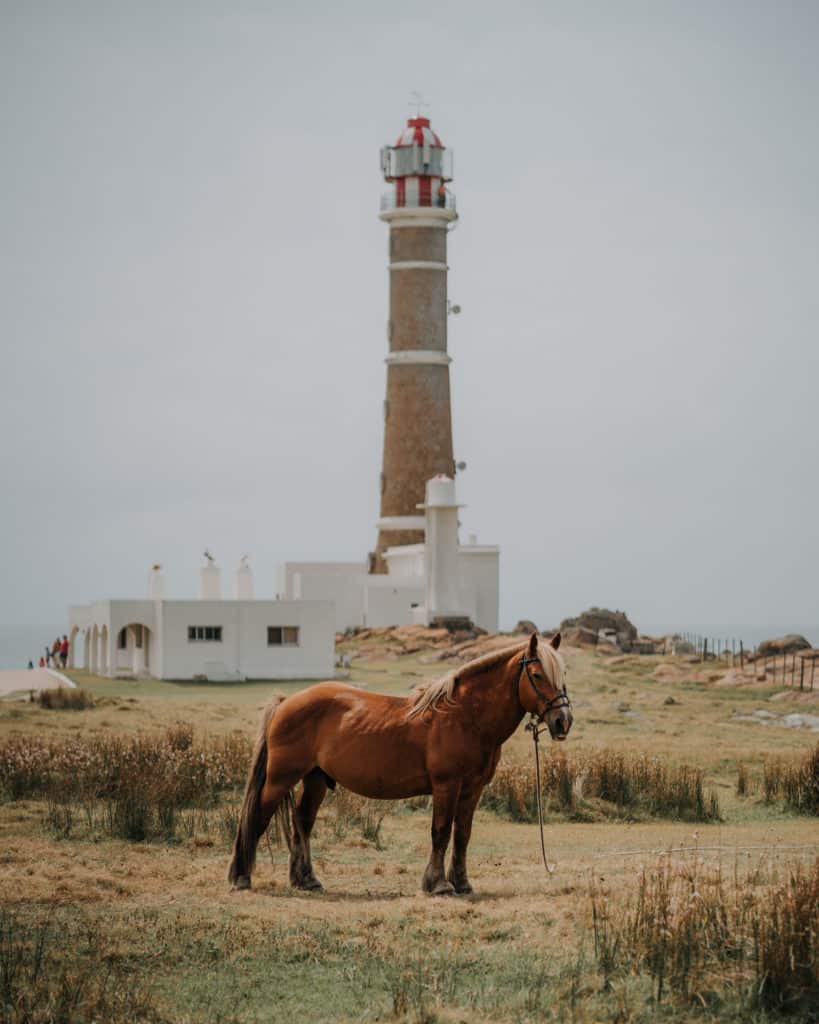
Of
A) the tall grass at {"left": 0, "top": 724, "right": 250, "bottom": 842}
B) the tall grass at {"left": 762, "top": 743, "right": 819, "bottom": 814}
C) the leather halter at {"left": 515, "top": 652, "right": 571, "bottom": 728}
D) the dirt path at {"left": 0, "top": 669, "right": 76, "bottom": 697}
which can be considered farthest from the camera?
the dirt path at {"left": 0, "top": 669, "right": 76, "bottom": 697}

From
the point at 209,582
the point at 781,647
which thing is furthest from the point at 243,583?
the point at 781,647

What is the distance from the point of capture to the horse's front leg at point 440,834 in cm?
1105

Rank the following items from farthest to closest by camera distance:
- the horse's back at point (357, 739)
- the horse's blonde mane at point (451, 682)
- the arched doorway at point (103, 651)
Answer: the arched doorway at point (103, 651) → the horse's back at point (357, 739) → the horse's blonde mane at point (451, 682)

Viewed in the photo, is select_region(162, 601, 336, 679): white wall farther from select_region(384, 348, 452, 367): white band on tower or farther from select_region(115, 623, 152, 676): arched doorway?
select_region(384, 348, 452, 367): white band on tower

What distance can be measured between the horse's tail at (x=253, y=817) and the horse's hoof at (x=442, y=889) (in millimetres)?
1340

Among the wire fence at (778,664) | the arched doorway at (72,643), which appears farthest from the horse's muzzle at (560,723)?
the arched doorway at (72,643)

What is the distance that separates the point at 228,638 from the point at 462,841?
31713 mm

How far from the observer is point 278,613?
4284 centimetres

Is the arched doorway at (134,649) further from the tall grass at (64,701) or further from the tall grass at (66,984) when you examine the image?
the tall grass at (66,984)

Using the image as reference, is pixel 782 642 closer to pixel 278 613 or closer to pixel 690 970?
pixel 278 613

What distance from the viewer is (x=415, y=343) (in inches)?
2192

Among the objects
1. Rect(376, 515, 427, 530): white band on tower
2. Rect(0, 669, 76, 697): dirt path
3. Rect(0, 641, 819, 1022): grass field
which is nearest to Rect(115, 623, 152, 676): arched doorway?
Rect(0, 669, 76, 697): dirt path

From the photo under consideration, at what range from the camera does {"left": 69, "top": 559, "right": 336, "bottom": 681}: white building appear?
42.1 meters

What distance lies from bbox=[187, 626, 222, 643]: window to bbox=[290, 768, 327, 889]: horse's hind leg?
30.8 meters
